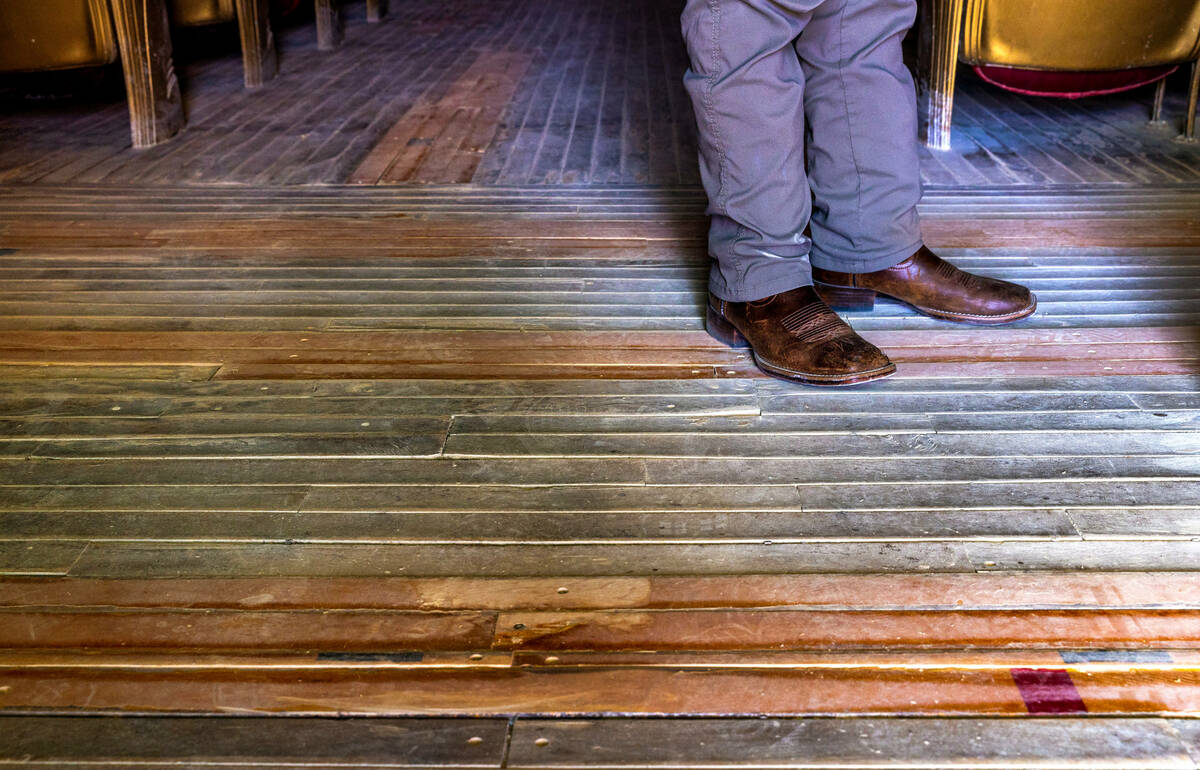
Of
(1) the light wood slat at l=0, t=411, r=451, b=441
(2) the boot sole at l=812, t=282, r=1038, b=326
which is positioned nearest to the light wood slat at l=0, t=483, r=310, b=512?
(1) the light wood slat at l=0, t=411, r=451, b=441

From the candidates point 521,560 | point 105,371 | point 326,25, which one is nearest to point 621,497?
point 521,560

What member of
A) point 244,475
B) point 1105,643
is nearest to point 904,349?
point 1105,643

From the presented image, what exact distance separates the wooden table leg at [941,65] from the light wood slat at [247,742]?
97.0 inches

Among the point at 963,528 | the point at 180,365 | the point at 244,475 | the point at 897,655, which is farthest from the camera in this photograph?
the point at 180,365

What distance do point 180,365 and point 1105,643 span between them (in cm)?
133

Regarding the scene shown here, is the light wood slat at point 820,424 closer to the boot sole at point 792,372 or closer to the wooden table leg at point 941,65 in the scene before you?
the boot sole at point 792,372

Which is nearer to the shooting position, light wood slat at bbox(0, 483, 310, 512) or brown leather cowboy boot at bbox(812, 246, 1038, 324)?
light wood slat at bbox(0, 483, 310, 512)

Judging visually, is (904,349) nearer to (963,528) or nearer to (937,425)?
(937,425)

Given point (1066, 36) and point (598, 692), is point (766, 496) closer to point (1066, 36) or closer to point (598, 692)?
point (598, 692)

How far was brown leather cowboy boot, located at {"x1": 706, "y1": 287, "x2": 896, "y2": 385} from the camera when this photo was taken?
151 cm

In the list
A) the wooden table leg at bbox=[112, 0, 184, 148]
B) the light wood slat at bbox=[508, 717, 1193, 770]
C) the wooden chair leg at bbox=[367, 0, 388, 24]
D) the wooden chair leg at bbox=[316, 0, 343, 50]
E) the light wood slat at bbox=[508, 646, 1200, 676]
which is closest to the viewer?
the light wood slat at bbox=[508, 717, 1193, 770]

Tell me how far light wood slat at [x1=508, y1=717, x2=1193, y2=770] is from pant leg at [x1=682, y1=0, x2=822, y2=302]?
829mm

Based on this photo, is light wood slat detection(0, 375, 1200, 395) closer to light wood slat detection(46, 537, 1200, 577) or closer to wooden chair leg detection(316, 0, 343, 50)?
light wood slat detection(46, 537, 1200, 577)

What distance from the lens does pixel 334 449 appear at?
4.55ft
